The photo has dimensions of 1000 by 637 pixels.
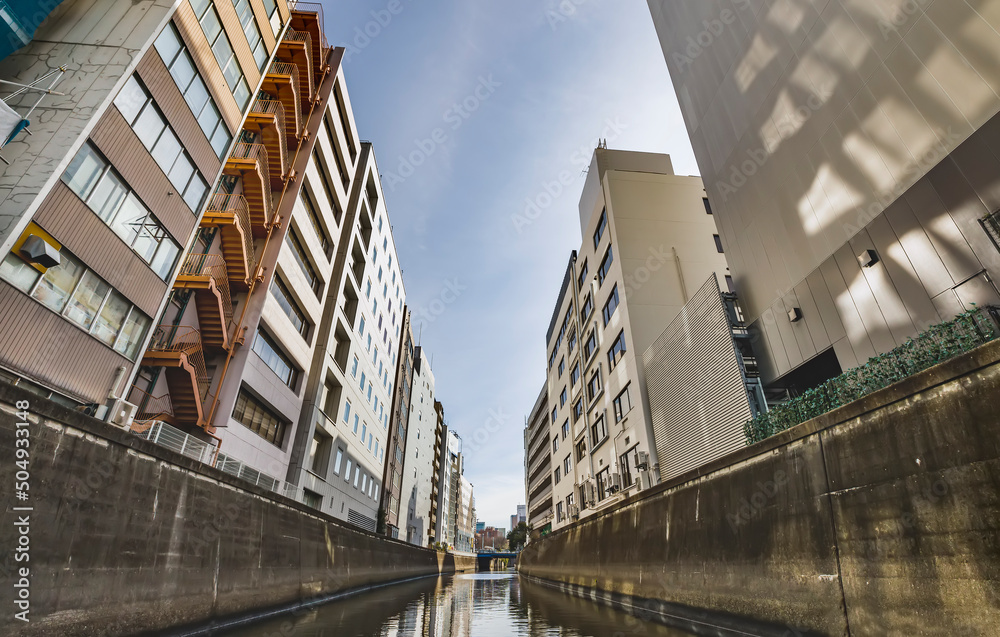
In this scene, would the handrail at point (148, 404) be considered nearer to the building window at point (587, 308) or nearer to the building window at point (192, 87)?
the building window at point (192, 87)

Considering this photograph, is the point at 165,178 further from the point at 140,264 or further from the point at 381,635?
the point at 381,635

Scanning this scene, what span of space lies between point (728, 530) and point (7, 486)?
41.1 feet

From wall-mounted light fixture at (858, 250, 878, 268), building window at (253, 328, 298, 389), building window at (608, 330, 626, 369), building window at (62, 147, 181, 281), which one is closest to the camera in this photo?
building window at (62, 147, 181, 281)

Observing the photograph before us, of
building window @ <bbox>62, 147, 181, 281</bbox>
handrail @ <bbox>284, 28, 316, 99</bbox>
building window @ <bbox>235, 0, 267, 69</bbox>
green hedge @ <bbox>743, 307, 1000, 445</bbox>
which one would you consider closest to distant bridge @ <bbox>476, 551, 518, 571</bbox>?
handrail @ <bbox>284, 28, 316, 99</bbox>

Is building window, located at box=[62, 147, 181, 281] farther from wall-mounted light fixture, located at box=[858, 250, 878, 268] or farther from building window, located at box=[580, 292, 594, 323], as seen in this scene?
building window, located at box=[580, 292, 594, 323]

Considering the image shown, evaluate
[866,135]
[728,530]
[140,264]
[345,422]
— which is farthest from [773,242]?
[345,422]

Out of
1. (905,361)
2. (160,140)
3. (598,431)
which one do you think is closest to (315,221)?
(160,140)

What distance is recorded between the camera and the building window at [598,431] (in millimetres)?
28578

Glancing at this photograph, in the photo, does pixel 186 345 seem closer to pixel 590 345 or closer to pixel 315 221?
pixel 315 221

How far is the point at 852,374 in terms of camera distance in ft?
30.2

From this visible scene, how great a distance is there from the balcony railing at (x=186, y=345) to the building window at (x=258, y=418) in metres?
2.08

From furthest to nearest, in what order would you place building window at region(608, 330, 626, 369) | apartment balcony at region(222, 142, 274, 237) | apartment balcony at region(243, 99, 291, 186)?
1. building window at region(608, 330, 626, 369)
2. apartment balcony at region(243, 99, 291, 186)
3. apartment balcony at region(222, 142, 274, 237)

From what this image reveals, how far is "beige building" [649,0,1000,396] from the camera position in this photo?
9961 mm

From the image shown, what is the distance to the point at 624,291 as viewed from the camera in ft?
79.8
